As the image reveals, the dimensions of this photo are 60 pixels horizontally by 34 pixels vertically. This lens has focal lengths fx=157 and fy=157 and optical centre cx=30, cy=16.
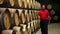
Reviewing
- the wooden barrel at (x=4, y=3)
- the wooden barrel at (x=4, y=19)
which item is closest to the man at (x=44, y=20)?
the wooden barrel at (x=4, y=19)

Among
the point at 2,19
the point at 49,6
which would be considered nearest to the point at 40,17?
the point at 2,19

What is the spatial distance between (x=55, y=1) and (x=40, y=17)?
6.84 meters

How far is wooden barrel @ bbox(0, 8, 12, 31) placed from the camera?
282cm

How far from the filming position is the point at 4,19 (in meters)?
2.96

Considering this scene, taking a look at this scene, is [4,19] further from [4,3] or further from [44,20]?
[44,20]

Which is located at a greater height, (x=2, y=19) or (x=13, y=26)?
(x=2, y=19)

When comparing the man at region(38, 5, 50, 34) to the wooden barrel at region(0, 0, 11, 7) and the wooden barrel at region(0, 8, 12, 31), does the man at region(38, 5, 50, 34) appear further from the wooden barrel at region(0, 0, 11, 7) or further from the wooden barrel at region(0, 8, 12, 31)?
the wooden barrel at region(0, 0, 11, 7)

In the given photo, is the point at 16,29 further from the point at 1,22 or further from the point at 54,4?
the point at 54,4

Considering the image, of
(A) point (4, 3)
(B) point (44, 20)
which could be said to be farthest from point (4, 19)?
(B) point (44, 20)

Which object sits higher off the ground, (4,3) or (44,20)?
(4,3)

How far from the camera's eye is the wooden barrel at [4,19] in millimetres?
2824

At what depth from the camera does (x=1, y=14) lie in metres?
2.80

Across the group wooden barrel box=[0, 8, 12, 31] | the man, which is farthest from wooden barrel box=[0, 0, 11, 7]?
the man

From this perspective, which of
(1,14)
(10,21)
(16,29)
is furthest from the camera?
(16,29)
